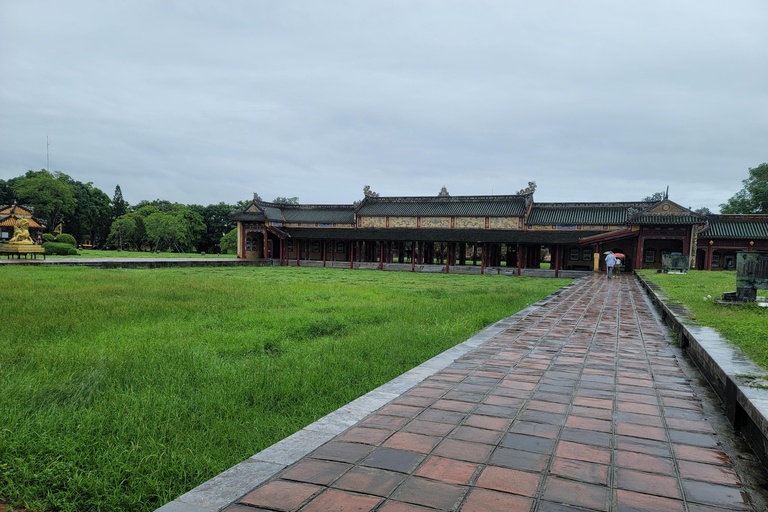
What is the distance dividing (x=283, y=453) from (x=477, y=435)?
1191 mm

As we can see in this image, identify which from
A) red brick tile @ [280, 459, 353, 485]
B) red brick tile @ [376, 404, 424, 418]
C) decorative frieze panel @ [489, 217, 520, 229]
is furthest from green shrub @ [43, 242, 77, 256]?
red brick tile @ [280, 459, 353, 485]

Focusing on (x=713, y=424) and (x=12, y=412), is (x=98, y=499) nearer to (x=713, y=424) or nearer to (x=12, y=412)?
(x=12, y=412)

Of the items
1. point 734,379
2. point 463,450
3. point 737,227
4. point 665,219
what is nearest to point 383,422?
point 463,450

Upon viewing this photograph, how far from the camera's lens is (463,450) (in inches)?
107

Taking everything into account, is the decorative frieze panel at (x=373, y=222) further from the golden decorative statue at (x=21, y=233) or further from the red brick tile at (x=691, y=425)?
the red brick tile at (x=691, y=425)

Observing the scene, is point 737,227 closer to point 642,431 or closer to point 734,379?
point 734,379

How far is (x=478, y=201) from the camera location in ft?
120

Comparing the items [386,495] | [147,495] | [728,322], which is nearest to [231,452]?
[147,495]

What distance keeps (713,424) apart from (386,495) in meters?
2.46

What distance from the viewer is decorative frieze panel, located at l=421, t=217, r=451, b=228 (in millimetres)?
36344

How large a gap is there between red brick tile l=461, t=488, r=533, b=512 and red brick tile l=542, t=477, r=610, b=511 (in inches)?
5.4

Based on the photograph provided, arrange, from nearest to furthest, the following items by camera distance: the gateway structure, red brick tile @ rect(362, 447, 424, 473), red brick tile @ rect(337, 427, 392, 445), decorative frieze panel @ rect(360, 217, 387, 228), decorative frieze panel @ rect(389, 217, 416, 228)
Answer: red brick tile @ rect(362, 447, 424, 473)
red brick tile @ rect(337, 427, 392, 445)
the gateway structure
decorative frieze panel @ rect(389, 217, 416, 228)
decorative frieze panel @ rect(360, 217, 387, 228)

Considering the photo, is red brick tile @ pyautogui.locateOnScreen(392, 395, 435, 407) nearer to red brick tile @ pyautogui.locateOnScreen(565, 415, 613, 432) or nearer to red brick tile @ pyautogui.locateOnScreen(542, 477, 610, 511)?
red brick tile @ pyautogui.locateOnScreen(565, 415, 613, 432)

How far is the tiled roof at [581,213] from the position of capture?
31469mm
